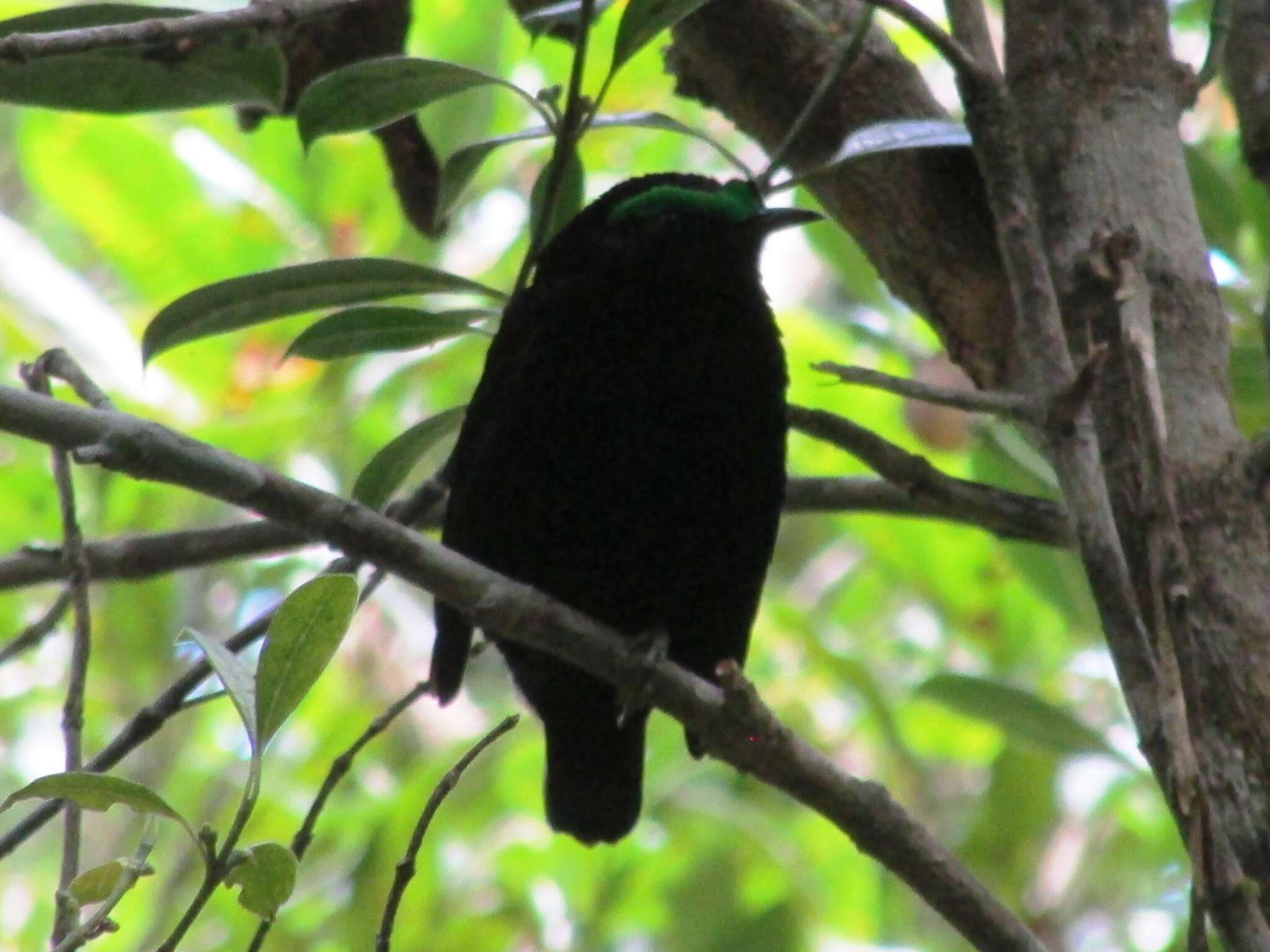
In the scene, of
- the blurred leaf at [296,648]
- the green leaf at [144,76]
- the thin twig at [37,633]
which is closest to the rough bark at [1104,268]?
the green leaf at [144,76]

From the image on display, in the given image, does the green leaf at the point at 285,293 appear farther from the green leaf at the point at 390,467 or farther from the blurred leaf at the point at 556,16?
the blurred leaf at the point at 556,16

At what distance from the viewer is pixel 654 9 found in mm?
2365

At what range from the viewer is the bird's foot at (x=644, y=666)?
6.83 ft

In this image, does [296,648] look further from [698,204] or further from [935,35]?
[698,204]

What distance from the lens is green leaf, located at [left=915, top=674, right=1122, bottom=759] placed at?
322 cm

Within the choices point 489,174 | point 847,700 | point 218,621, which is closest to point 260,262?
point 489,174

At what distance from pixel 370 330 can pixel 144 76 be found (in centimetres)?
54

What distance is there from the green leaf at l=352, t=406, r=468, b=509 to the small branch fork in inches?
40.4

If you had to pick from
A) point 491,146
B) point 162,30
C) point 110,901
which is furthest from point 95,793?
point 491,146

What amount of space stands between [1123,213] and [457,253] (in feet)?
14.9

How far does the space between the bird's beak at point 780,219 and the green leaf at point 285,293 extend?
0.55 m

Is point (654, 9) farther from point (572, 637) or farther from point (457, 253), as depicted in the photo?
point (457, 253)

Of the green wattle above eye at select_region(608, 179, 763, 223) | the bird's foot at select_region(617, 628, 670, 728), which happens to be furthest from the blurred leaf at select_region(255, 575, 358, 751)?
the green wattle above eye at select_region(608, 179, 763, 223)

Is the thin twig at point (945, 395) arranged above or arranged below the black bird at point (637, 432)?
below
